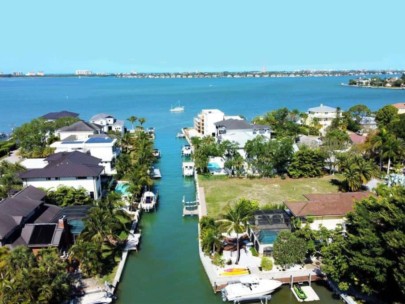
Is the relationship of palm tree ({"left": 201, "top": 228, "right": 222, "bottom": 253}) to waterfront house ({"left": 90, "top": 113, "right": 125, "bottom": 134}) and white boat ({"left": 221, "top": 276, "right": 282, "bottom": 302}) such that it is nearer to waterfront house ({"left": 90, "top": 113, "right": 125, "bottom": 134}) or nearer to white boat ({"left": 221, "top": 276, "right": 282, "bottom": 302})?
white boat ({"left": 221, "top": 276, "right": 282, "bottom": 302})

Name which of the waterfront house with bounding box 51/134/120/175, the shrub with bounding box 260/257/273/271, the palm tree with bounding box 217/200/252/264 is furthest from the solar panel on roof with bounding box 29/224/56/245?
the waterfront house with bounding box 51/134/120/175

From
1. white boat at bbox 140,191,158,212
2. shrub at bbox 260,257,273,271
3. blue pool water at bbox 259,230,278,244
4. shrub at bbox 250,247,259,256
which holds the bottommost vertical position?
white boat at bbox 140,191,158,212

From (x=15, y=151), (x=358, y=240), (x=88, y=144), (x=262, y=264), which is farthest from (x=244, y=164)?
(x=15, y=151)

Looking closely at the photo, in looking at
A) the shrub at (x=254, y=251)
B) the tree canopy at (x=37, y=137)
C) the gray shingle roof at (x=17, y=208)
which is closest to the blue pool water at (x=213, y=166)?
the tree canopy at (x=37, y=137)

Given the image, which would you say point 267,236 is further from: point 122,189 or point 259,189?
point 122,189

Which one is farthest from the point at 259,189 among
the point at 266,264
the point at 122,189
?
the point at 266,264

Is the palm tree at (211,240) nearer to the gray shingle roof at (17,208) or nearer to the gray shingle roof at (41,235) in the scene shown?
the gray shingle roof at (41,235)
